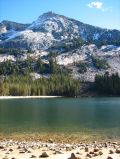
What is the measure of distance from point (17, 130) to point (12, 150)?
2752 cm

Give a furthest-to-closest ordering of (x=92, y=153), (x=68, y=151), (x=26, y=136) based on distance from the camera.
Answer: (x=26, y=136) → (x=68, y=151) → (x=92, y=153)

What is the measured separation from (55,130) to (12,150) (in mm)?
27116

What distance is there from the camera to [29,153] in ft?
98.7

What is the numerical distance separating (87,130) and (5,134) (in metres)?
12.6

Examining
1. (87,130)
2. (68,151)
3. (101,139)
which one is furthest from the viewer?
(87,130)

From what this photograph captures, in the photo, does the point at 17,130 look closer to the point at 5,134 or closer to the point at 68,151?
the point at 5,134

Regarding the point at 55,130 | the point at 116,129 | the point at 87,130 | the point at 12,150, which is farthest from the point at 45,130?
the point at 12,150

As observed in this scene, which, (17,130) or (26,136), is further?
(17,130)

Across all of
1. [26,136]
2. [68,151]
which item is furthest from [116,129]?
[68,151]

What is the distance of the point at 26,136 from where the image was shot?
51.8 meters

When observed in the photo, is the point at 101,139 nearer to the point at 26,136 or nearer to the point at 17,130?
the point at 26,136

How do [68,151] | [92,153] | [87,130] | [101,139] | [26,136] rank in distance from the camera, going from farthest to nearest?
[87,130]
[26,136]
[101,139]
[68,151]
[92,153]

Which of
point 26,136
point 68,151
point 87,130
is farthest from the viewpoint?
point 87,130

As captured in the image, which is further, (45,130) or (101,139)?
(45,130)
